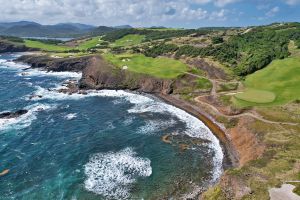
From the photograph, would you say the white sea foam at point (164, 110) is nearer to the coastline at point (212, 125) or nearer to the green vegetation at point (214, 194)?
the coastline at point (212, 125)

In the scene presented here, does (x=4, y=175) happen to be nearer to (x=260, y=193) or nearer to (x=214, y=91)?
(x=260, y=193)

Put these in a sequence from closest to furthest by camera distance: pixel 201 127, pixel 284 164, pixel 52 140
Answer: pixel 284 164 < pixel 52 140 < pixel 201 127

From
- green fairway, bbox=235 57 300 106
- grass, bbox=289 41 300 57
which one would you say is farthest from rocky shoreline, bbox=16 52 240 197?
grass, bbox=289 41 300 57

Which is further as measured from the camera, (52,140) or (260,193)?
(52,140)

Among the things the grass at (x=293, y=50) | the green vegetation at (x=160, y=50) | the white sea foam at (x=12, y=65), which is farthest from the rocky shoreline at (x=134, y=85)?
the white sea foam at (x=12, y=65)

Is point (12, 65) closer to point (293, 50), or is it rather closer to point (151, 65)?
point (151, 65)

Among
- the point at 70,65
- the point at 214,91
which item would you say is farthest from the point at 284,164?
the point at 70,65
